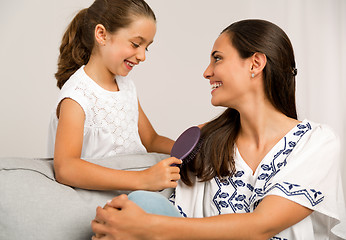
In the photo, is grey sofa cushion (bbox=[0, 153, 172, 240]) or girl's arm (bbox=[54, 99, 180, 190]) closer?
grey sofa cushion (bbox=[0, 153, 172, 240])

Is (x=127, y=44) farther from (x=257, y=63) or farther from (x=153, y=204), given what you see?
(x=153, y=204)

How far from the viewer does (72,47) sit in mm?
1882

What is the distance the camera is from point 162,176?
4.75 feet

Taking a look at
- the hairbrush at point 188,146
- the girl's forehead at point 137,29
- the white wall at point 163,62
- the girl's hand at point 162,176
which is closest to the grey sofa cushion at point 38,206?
the girl's hand at point 162,176

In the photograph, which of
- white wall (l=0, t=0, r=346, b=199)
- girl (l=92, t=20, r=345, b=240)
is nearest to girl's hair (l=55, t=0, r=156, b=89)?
girl (l=92, t=20, r=345, b=240)

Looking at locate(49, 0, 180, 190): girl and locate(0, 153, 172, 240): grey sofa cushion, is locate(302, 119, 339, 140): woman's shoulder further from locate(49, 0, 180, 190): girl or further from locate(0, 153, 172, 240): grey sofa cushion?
locate(0, 153, 172, 240): grey sofa cushion

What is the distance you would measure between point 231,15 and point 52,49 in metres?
1.31

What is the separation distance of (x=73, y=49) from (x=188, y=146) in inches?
26.8

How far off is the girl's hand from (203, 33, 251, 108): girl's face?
29 centimetres

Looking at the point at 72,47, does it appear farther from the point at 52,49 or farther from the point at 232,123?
the point at 52,49

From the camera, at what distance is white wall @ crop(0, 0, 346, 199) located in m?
2.87

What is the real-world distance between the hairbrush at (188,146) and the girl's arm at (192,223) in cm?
32

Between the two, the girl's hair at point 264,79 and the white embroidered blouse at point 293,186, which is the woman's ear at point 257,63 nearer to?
the girl's hair at point 264,79

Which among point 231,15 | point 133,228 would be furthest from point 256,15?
point 133,228
